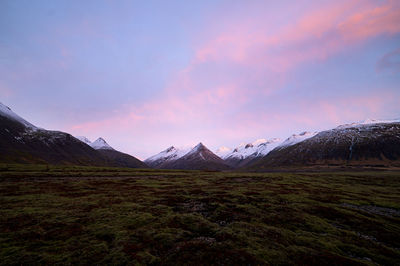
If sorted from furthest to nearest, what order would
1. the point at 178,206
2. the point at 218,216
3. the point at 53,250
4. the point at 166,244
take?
1. the point at 178,206
2. the point at 218,216
3. the point at 166,244
4. the point at 53,250

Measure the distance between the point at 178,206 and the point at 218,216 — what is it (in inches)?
304

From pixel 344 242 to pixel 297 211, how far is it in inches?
377

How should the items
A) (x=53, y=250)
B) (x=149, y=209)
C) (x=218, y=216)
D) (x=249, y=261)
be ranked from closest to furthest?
(x=249, y=261), (x=53, y=250), (x=218, y=216), (x=149, y=209)

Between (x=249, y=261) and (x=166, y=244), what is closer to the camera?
(x=249, y=261)

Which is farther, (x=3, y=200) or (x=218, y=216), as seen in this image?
(x=3, y=200)

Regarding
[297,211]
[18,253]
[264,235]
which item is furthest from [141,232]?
[297,211]

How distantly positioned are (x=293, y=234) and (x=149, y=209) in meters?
18.8

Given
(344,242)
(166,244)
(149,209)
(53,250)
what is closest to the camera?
(53,250)

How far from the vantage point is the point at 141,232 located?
696 inches

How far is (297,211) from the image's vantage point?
26.4 m

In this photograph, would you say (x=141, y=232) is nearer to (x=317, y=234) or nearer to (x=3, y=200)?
(x=317, y=234)

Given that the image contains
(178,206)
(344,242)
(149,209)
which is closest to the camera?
(344,242)

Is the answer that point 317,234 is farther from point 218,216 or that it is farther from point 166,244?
point 166,244

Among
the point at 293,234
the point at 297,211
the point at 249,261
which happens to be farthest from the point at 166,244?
the point at 297,211
